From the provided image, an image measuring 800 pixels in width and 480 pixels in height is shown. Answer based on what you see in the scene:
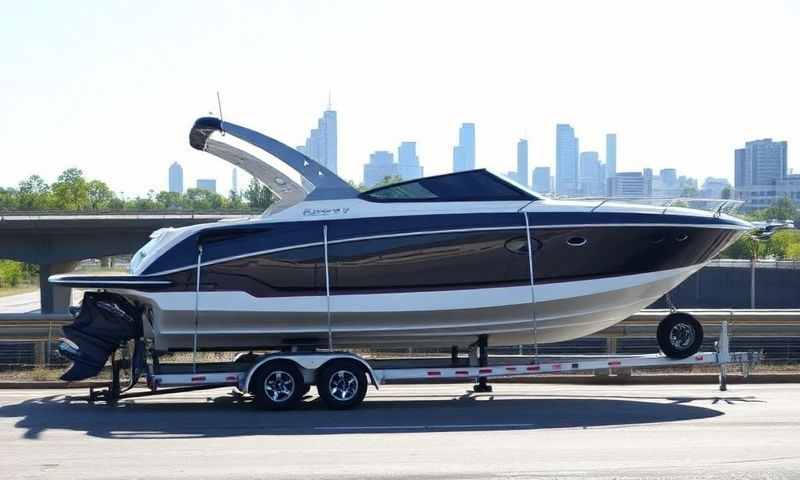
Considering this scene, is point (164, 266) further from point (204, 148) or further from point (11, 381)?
point (11, 381)

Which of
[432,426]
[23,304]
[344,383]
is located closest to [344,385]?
[344,383]

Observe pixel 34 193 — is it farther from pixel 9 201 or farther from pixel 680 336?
pixel 680 336

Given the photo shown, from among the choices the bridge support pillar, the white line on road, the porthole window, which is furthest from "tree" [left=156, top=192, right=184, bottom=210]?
the white line on road

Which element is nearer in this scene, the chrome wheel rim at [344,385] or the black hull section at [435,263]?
the chrome wheel rim at [344,385]

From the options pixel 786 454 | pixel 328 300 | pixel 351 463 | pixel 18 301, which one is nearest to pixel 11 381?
pixel 328 300

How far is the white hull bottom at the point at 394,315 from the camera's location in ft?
50.3

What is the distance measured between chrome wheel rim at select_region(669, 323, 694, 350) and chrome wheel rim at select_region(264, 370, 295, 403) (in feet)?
19.0

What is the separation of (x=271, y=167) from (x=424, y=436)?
6082 mm

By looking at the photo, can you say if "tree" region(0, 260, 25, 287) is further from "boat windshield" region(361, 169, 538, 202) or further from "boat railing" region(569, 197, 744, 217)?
"boat railing" region(569, 197, 744, 217)

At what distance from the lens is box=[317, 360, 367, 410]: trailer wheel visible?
1488 centimetres

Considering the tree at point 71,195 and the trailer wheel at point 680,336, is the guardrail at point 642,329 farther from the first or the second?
the tree at point 71,195

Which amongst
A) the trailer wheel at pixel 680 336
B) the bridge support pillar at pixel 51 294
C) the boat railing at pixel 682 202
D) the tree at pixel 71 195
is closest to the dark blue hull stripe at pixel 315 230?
the boat railing at pixel 682 202

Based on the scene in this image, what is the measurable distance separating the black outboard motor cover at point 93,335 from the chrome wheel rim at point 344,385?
9.59 ft

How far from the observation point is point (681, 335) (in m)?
16.4
